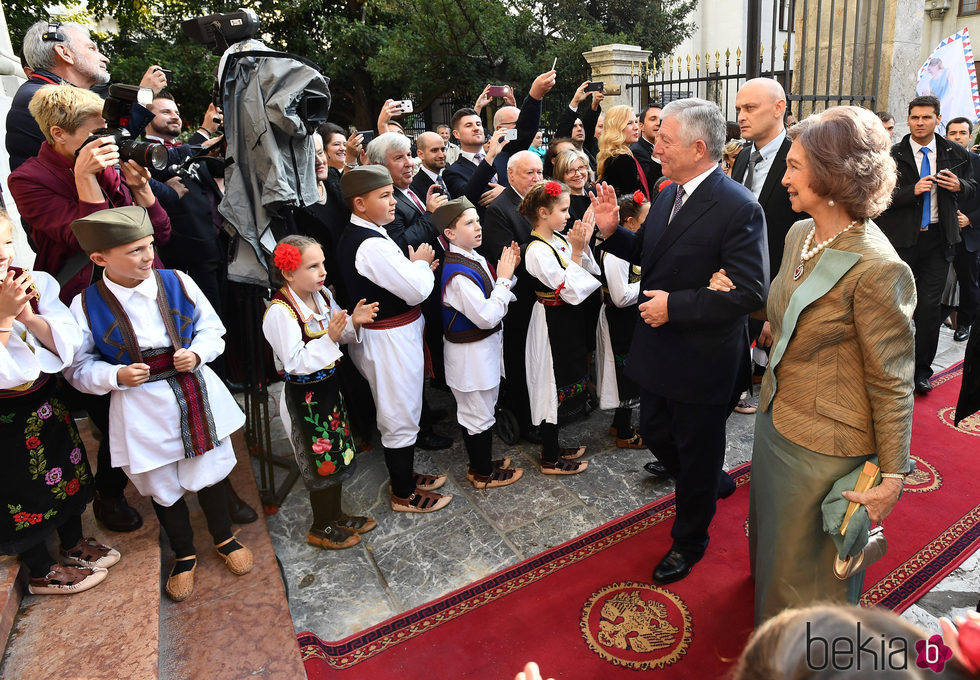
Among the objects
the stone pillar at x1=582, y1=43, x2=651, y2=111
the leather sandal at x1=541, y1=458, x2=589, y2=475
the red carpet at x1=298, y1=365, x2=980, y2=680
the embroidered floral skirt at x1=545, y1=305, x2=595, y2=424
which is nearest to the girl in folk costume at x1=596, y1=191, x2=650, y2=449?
the embroidered floral skirt at x1=545, y1=305, x2=595, y2=424

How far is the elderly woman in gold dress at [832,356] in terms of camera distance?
1.92 m

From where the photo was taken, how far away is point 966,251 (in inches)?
213

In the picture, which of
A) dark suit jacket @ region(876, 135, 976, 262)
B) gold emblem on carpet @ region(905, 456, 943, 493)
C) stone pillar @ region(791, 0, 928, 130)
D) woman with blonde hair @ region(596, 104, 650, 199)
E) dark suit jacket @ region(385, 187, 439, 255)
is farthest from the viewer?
stone pillar @ region(791, 0, 928, 130)

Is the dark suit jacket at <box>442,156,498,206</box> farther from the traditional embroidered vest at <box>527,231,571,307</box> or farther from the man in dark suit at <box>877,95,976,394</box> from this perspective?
the man in dark suit at <box>877,95,976,394</box>

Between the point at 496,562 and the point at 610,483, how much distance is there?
96 centimetres

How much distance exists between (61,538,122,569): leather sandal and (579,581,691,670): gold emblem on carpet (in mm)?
1975

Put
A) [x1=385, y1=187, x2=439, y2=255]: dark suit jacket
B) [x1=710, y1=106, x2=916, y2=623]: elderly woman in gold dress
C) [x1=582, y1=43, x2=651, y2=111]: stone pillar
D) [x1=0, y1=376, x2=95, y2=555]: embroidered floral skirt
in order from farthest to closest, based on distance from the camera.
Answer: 1. [x1=582, y1=43, x2=651, y2=111]: stone pillar
2. [x1=385, y1=187, x2=439, y2=255]: dark suit jacket
3. [x1=0, y1=376, x2=95, y2=555]: embroidered floral skirt
4. [x1=710, y1=106, x2=916, y2=623]: elderly woman in gold dress

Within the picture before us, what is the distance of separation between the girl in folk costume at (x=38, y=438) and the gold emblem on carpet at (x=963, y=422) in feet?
15.7

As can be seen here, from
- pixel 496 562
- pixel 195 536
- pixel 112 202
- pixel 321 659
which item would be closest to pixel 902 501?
pixel 496 562

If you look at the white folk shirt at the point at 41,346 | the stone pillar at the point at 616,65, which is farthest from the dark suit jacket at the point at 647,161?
the stone pillar at the point at 616,65

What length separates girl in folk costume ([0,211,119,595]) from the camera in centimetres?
222

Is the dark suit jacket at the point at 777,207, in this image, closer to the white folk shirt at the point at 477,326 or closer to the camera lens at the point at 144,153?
the white folk shirt at the point at 477,326

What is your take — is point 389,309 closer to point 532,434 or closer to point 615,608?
point 532,434

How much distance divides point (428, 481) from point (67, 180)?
2.31 meters
